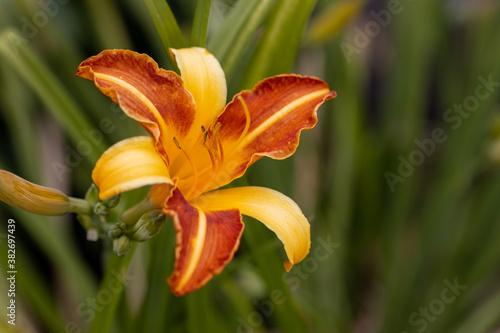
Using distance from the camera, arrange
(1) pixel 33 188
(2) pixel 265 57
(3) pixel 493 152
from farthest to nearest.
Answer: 1. (3) pixel 493 152
2. (2) pixel 265 57
3. (1) pixel 33 188

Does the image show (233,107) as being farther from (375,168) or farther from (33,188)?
(375,168)

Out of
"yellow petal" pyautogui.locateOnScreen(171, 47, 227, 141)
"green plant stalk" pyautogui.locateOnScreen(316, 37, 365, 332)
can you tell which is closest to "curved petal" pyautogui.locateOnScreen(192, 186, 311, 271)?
"yellow petal" pyautogui.locateOnScreen(171, 47, 227, 141)

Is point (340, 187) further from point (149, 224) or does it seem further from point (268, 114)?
point (149, 224)

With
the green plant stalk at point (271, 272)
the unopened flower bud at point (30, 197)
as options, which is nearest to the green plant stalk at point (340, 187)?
the green plant stalk at point (271, 272)

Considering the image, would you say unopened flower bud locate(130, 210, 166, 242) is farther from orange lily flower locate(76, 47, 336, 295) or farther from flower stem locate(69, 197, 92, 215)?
flower stem locate(69, 197, 92, 215)

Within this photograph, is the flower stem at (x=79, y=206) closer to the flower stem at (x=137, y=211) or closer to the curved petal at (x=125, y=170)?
the flower stem at (x=137, y=211)

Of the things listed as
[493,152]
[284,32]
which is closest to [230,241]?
[284,32]
